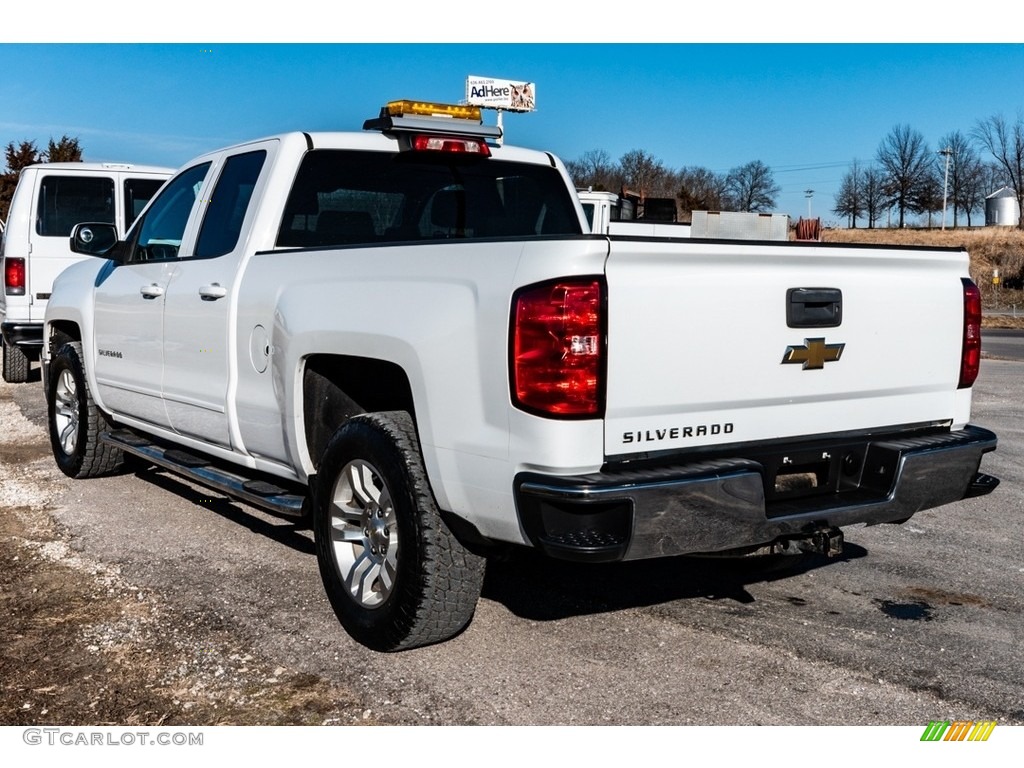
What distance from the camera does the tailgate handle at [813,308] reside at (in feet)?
12.7

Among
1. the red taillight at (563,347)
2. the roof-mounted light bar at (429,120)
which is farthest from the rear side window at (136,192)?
the red taillight at (563,347)

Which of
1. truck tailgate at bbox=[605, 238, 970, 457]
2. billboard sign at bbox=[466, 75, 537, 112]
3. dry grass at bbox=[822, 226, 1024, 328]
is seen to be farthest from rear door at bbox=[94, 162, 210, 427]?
billboard sign at bbox=[466, 75, 537, 112]

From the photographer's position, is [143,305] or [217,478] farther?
[143,305]

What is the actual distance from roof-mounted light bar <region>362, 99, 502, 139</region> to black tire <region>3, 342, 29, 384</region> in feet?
28.9

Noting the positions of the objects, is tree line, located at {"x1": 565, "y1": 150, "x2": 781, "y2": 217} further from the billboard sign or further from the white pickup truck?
the white pickup truck

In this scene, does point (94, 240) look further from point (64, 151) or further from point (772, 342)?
point (64, 151)

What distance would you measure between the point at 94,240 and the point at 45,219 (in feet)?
19.9

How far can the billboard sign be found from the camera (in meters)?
54.8

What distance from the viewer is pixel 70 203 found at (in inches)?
480

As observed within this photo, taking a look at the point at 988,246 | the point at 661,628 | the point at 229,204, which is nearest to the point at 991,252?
the point at 988,246

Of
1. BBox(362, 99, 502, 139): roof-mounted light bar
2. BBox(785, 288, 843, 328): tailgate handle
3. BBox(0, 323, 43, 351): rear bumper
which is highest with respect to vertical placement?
BBox(362, 99, 502, 139): roof-mounted light bar

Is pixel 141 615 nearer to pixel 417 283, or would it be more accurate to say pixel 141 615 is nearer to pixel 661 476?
pixel 417 283

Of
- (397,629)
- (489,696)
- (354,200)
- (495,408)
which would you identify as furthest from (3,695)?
(354,200)

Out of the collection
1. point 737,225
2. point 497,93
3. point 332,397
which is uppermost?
point 497,93
